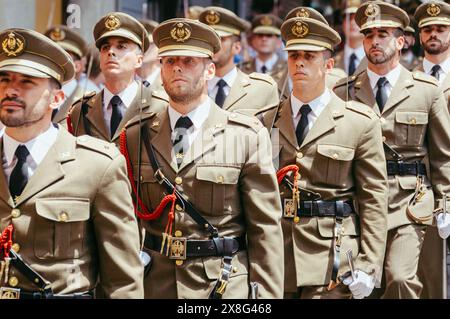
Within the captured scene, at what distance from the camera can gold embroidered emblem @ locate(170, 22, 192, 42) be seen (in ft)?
21.3

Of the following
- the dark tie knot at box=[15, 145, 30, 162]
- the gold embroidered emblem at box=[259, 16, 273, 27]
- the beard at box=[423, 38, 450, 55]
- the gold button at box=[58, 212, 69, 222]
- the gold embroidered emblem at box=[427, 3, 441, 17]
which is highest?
the gold embroidered emblem at box=[259, 16, 273, 27]

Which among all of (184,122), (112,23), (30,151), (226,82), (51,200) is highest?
(112,23)

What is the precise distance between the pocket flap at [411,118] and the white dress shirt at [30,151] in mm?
3482

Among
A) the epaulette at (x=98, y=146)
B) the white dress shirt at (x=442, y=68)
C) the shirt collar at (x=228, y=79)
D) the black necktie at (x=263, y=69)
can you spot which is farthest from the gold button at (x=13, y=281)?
the black necktie at (x=263, y=69)

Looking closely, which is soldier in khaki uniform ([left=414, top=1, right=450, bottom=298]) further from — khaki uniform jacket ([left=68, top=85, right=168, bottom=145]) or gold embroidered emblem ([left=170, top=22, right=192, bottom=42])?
gold embroidered emblem ([left=170, top=22, right=192, bottom=42])

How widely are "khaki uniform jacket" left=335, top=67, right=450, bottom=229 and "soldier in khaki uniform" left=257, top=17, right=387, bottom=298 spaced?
877 millimetres

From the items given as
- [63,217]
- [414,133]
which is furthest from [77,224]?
[414,133]

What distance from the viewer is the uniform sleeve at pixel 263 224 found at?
6.03m

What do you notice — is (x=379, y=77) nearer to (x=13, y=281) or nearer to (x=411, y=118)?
(x=411, y=118)

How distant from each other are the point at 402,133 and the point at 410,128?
0.07m

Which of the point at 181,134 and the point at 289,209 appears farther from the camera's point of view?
the point at 289,209

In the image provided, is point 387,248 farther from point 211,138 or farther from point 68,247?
point 68,247

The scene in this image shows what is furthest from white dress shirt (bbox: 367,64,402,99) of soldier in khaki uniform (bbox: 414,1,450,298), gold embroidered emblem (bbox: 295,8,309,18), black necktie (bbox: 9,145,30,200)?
black necktie (bbox: 9,145,30,200)

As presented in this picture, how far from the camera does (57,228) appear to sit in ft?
17.2
